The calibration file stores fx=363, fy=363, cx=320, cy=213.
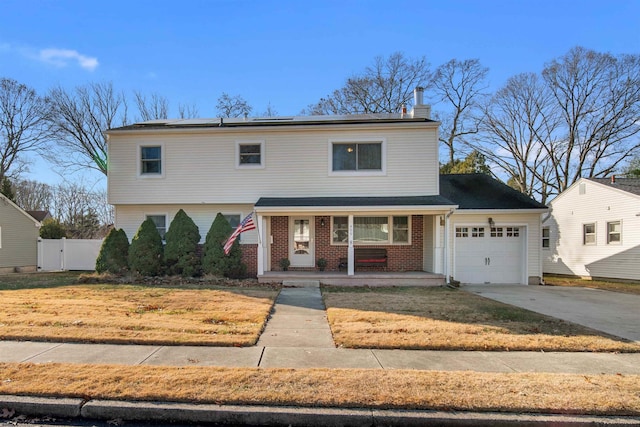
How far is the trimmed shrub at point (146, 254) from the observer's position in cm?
1235

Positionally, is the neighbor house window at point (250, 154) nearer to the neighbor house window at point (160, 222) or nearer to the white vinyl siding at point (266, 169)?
the white vinyl siding at point (266, 169)

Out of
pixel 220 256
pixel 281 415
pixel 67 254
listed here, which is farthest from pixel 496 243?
pixel 67 254

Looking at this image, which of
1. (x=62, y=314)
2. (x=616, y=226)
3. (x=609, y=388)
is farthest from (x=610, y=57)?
(x=62, y=314)

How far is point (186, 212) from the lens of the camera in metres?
13.9

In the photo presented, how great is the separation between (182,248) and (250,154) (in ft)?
13.8

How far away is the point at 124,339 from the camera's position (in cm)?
546

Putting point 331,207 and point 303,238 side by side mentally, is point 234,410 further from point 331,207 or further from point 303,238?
point 303,238

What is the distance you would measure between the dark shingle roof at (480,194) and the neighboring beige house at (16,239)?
67.4 feet

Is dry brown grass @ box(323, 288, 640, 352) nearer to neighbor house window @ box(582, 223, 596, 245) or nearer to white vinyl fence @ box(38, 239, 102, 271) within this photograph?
neighbor house window @ box(582, 223, 596, 245)

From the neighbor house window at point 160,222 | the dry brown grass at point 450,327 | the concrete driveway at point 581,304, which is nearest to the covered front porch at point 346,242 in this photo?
the concrete driveway at point 581,304

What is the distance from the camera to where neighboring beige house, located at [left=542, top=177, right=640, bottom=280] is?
1558 centimetres

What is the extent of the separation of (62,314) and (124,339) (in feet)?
8.10

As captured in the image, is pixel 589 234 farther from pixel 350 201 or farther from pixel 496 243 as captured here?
pixel 350 201

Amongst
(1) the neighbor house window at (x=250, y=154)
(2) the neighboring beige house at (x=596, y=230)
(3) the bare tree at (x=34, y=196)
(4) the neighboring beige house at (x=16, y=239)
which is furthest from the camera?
(3) the bare tree at (x=34, y=196)
